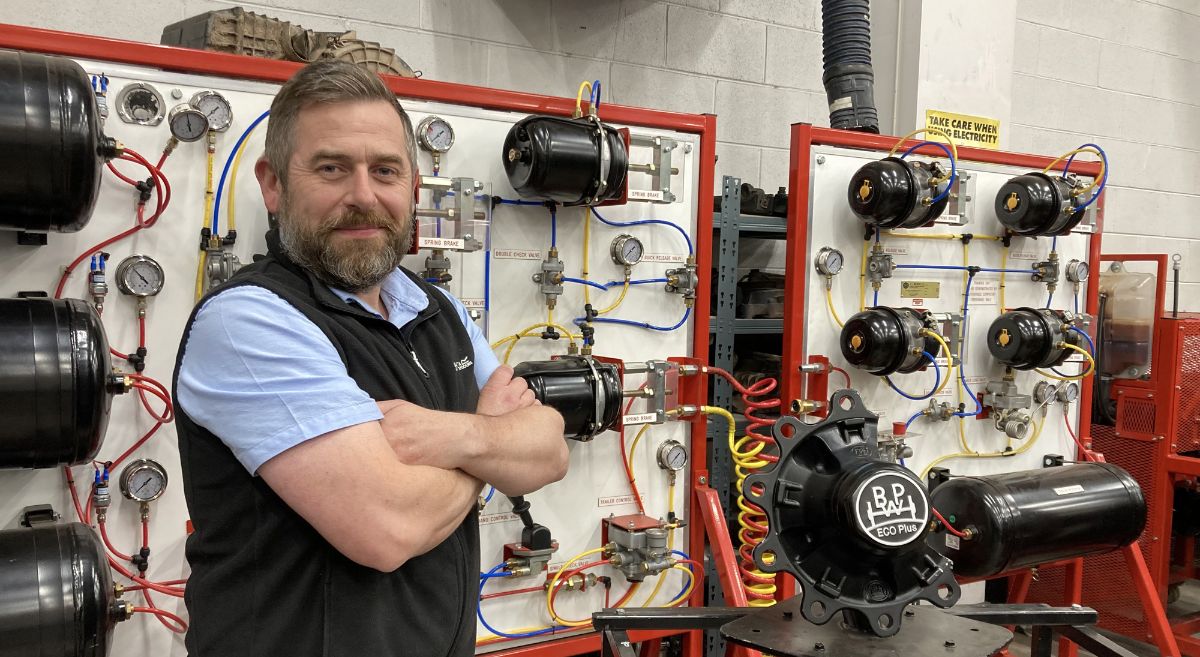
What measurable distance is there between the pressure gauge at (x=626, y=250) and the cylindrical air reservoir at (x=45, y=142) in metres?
1.19

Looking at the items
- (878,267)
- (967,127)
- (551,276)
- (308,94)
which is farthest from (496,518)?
(967,127)

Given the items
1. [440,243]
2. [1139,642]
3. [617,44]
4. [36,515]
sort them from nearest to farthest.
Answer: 1. [36,515]
2. [440,243]
3. [617,44]
4. [1139,642]

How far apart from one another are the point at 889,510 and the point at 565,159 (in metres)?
1.11

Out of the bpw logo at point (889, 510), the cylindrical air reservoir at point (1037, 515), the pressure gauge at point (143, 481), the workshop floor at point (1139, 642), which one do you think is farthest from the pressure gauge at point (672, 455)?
the workshop floor at point (1139, 642)

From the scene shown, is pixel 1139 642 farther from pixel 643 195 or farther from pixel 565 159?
pixel 565 159

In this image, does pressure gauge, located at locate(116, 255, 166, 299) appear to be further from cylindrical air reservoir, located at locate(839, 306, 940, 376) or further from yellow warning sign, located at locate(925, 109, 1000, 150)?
yellow warning sign, located at locate(925, 109, 1000, 150)

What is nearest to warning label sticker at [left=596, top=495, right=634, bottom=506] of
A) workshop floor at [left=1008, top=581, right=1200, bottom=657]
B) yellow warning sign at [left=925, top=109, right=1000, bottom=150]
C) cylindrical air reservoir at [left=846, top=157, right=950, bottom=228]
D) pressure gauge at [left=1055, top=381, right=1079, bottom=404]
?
cylindrical air reservoir at [left=846, top=157, right=950, bottom=228]

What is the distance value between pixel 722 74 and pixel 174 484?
2587 mm

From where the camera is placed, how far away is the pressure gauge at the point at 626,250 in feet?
7.45

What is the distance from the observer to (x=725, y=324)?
2.75 meters

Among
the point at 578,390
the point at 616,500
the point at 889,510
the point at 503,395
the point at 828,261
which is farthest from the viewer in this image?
the point at 828,261

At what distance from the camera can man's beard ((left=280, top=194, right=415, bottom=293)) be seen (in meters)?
1.34

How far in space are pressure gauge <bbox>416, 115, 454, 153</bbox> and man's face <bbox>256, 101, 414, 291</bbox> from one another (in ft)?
1.97

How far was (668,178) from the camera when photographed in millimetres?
2273
